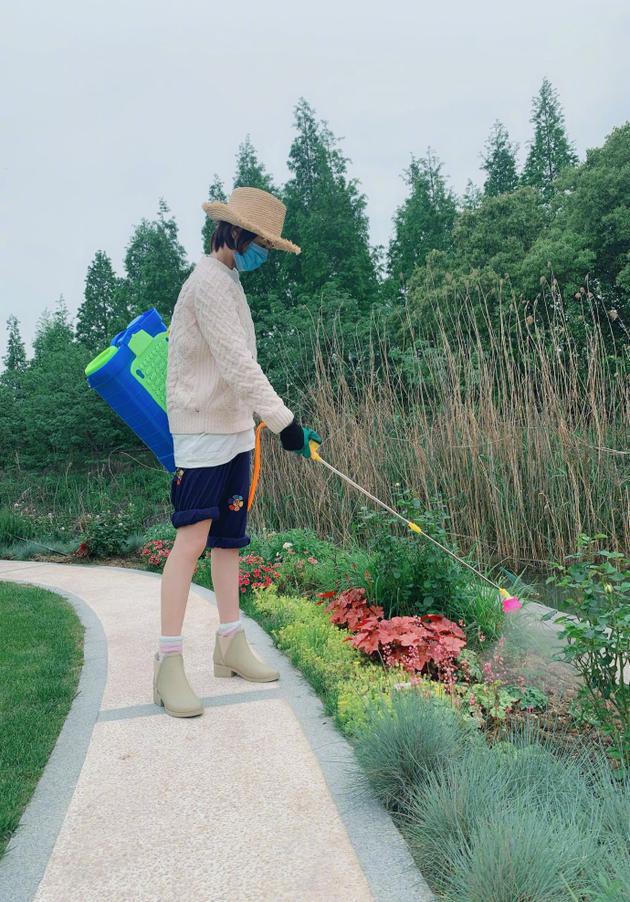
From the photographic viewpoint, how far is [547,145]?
2538cm

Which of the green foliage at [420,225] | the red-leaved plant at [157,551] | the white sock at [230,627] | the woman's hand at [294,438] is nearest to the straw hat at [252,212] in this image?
the woman's hand at [294,438]

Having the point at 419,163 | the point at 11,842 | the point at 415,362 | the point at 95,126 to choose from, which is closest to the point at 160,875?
the point at 11,842

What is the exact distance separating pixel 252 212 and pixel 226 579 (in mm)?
1195

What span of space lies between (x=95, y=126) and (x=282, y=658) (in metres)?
4.80

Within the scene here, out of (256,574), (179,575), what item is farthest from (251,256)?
(256,574)

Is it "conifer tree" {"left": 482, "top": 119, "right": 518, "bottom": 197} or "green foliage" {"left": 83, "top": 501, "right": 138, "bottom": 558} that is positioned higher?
"conifer tree" {"left": 482, "top": 119, "right": 518, "bottom": 197}

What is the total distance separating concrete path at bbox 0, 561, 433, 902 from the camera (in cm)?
140

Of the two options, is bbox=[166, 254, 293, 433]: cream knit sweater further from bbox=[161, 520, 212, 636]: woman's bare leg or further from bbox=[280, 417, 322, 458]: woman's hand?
bbox=[161, 520, 212, 636]: woman's bare leg

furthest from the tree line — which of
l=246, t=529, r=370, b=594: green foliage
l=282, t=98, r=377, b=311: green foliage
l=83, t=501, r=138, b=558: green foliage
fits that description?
l=83, t=501, r=138, b=558: green foliage

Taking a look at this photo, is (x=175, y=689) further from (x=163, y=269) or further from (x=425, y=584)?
(x=163, y=269)

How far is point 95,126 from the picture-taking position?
582cm

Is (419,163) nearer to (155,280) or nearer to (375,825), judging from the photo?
(155,280)

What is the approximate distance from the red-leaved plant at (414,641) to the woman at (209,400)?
0.63m

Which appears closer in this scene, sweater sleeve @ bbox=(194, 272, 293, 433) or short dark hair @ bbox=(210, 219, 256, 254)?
sweater sleeve @ bbox=(194, 272, 293, 433)
